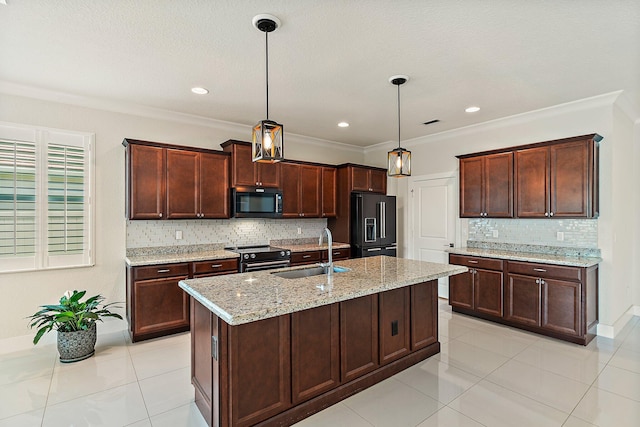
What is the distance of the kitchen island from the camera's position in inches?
75.1

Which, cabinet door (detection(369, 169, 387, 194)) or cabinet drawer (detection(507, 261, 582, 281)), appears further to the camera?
cabinet door (detection(369, 169, 387, 194))

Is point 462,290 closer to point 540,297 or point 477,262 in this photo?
point 477,262

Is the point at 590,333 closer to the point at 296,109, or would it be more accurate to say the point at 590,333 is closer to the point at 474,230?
the point at 474,230

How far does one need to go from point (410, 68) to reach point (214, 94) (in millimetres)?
2173

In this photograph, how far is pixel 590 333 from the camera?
3.57 meters

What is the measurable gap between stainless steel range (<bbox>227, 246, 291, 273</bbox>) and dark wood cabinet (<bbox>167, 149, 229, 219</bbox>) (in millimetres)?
649

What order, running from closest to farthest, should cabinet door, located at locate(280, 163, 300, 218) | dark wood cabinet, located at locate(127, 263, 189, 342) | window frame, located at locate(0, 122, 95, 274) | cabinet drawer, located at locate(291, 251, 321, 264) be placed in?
window frame, located at locate(0, 122, 95, 274)
dark wood cabinet, located at locate(127, 263, 189, 342)
cabinet drawer, located at locate(291, 251, 321, 264)
cabinet door, located at locate(280, 163, 300, 218)

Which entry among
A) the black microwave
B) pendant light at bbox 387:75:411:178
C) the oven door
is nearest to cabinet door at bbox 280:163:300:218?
the black microwave

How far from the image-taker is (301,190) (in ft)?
17.2

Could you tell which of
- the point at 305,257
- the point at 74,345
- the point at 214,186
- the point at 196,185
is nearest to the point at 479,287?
the point at 305,257

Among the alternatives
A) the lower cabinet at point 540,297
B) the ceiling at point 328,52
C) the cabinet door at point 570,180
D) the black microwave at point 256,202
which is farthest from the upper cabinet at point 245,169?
the cabinet door at point 570,180

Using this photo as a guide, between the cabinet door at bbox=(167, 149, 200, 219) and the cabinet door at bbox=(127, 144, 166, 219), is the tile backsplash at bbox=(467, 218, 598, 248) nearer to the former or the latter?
the cabinet door at bbox=(167, 149, 200, 219)

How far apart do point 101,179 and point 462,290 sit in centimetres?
494

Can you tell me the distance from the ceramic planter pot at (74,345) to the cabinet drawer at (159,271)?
0.70 metres
